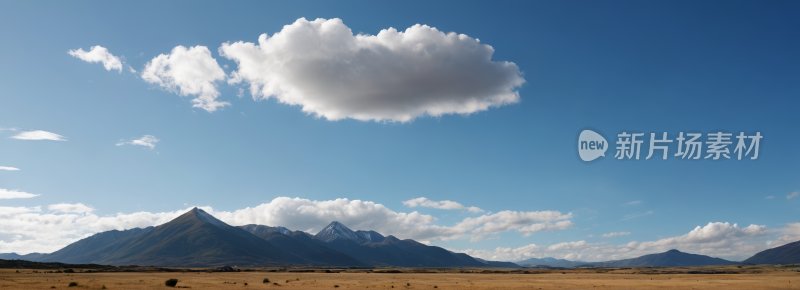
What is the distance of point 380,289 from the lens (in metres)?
65.9

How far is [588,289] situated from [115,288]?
242 feet

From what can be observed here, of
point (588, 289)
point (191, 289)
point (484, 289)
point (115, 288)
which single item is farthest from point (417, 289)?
point (115, 288)

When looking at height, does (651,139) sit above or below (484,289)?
above

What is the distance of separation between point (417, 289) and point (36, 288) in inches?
2200

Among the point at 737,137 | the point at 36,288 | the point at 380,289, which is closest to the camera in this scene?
the point at 36,288

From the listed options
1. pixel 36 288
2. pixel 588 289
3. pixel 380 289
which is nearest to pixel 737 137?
pixel 588 289

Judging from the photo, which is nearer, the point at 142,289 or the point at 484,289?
the point at 142,289

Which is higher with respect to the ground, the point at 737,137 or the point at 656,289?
the point at 737,137

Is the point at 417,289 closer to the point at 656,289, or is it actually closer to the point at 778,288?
the point at 656,289

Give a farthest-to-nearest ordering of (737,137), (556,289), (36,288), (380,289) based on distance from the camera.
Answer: (737,137), (556,289), (380,289), (36,288)

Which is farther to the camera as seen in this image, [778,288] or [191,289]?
[778,288]

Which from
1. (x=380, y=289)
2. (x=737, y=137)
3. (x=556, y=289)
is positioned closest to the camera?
(x=380, y=289)

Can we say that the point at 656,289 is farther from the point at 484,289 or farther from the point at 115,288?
the point at 115,288

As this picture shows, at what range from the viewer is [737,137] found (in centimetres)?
7894
